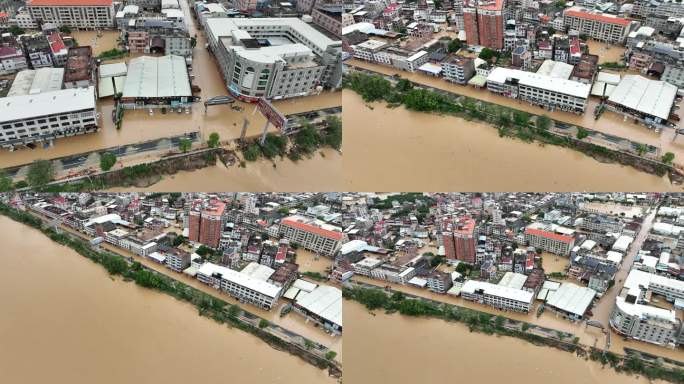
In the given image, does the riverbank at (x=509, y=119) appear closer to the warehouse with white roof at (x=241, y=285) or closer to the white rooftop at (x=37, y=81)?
the warehouse with white roof at (x=241, y=285)

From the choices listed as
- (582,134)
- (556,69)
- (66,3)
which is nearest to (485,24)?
(556,69)

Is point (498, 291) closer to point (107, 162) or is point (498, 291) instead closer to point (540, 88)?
point (540, 88)

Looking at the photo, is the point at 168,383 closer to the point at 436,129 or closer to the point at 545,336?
the point at 545,336

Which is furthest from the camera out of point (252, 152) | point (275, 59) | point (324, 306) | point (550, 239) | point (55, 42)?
point (55, 42)

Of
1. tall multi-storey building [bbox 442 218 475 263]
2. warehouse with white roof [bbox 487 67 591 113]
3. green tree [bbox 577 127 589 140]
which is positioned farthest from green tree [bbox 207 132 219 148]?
green tree [bbox 577 127 589 140]

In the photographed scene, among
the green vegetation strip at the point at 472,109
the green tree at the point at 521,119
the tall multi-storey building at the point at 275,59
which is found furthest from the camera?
the green tree at the point at 521,119

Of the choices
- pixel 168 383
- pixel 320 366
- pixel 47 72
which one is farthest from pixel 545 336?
pixel 47 72

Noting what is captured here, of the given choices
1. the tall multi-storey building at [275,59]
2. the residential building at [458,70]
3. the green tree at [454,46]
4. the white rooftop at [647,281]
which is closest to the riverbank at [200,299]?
the tall multi-storey building at [275,59]
